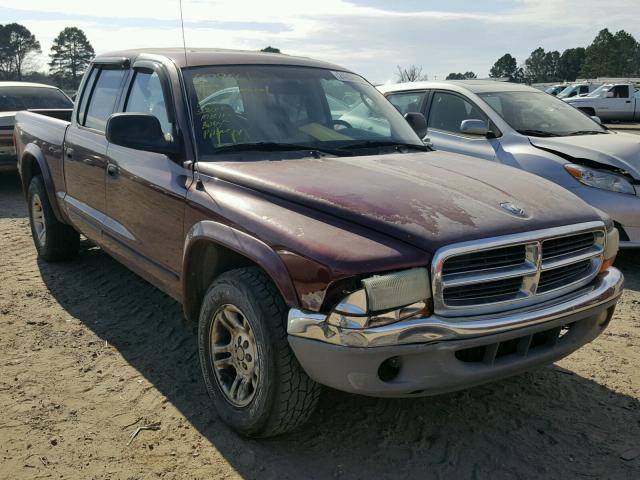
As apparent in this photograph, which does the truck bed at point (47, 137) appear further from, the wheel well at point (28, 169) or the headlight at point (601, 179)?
the headlight at point (601, 179)

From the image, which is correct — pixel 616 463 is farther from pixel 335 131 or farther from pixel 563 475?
pixel 335 131

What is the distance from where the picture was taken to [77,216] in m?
4.84

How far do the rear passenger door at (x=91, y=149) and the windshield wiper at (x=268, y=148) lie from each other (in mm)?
1221

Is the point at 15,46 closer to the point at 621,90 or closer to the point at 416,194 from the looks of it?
the point at 621,90

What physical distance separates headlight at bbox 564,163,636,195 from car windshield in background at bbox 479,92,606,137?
0.79m

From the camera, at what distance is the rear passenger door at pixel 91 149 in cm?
439

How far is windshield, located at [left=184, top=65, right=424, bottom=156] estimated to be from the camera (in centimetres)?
354

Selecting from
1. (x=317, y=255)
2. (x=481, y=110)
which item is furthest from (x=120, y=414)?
(x=481, y=110)

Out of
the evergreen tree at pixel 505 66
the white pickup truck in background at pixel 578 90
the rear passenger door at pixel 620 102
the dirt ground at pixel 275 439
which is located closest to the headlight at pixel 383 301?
the dirt ground at pixel 275 439

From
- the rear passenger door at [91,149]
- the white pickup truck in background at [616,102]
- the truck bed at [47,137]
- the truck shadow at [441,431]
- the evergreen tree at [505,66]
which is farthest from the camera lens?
the evergreen tree at [505,66]

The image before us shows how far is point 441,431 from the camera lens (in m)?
3.09

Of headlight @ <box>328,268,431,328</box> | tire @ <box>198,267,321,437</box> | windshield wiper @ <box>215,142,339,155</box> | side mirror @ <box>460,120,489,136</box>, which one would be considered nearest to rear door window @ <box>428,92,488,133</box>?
side mirror @ <box>460,120,489,136</box>

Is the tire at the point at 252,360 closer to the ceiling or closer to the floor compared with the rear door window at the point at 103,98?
closer to the floor

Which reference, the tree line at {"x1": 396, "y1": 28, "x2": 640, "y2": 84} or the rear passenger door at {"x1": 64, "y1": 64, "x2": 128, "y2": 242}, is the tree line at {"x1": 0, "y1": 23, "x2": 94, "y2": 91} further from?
the rear passenger door at {"x1": 64, "y1": 64, "x2": 128, "y2": 242}
